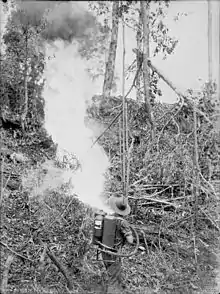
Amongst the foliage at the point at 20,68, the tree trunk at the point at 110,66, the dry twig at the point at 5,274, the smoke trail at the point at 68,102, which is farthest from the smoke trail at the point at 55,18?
the dry twig at the point at 5,274

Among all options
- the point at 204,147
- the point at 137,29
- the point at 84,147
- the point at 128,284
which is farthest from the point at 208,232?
the point at 137,29

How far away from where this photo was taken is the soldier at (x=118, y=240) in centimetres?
595

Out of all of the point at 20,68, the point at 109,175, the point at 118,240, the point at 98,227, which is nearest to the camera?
the point at 98,227

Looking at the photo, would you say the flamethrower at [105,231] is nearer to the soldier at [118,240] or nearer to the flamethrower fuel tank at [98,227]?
the flamethrower fuel tank at [98,227]

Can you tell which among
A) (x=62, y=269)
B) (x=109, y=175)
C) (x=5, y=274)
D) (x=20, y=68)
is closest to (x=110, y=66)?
(x=20, y=68)

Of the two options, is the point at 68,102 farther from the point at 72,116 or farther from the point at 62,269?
the point at 62,269

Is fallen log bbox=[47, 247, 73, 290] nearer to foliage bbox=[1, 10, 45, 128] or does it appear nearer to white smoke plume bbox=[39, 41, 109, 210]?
white smoke plume bbox=[39, 41, 109, 210]

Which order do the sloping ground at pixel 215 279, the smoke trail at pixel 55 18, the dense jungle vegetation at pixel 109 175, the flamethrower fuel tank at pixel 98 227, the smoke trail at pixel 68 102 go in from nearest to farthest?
the flamethrower fuel tank at pixel 98 227 < the dense jungle vegetation at pixel 109 175 < the sloping ground at pixel 215 279 < the smoke trail at pixel 68 102 < the smoke trail at pixel 55 18

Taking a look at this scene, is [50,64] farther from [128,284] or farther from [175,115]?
[128,284]

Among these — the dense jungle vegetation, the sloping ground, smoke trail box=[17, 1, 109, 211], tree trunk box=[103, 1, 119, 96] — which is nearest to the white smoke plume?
smoke trail box=[17, 1, 109, 211]

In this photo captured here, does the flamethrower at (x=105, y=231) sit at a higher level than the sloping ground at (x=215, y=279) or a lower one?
higher

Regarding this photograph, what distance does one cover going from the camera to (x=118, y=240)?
6.00m

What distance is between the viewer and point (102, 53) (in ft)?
41.6

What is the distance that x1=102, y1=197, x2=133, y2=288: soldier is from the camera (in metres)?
5.95
